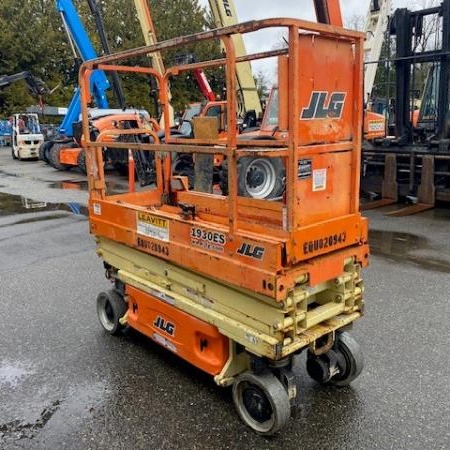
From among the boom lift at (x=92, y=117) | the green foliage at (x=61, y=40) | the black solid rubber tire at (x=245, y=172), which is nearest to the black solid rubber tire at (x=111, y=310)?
the black solid rubber tire at (x=245, y=172)

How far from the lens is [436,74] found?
1021 cm

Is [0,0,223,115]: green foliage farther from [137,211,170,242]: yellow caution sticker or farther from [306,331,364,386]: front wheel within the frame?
[306,331,364,386]: front wheel

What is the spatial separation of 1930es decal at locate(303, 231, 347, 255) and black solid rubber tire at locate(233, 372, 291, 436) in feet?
2.57

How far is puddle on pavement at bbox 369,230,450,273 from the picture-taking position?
5.97m

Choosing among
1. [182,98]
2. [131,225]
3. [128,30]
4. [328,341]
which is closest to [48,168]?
[131,225]

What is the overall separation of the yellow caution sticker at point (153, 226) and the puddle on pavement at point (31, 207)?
6.17 m

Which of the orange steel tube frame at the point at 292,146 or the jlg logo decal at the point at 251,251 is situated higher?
the orange steel tube frame at the point at 292,146

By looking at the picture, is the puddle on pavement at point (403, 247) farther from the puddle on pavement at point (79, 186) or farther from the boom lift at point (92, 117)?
the puddle on pavement at point (79, 186)

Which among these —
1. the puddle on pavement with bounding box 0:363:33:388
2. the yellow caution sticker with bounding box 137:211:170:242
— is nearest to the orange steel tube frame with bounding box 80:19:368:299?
the yellow caution sticker with bounding box 137:211:170:242

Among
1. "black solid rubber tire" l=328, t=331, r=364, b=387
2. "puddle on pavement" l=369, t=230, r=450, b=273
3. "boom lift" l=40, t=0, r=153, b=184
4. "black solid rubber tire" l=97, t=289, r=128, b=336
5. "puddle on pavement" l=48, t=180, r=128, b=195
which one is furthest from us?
"boom lift" l=40, t=0, r=153, b=184

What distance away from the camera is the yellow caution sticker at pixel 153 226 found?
132 inches

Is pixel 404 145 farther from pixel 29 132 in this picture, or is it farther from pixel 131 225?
pixel 29 132

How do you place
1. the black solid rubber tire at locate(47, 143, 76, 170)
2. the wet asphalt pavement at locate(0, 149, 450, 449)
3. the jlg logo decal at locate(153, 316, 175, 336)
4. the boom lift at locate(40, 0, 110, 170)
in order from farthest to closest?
1. the black solid rubber tire at locate(47, 143, 76, 170)
2. the boom lift at locate(40, 0, 110, 170)
3. the jlg logo decal at locate(153, 316, 175, 336)
4. the wet asphalt pavement at locate(0, 149, 450, 449)

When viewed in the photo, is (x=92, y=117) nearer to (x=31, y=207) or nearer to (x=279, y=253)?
(x=31, y=207)
